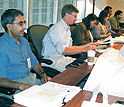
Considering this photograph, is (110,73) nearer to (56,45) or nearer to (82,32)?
(56,45)

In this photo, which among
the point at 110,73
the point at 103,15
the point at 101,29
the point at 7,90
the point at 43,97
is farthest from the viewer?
the point at 103,15

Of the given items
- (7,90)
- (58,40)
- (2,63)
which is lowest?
(7,90)

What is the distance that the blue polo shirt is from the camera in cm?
183

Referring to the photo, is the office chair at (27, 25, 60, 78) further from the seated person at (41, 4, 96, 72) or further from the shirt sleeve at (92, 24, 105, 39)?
the shirt sleeve at (92, 24, 105, 39)

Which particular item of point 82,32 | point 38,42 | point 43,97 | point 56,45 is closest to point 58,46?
point 56,45

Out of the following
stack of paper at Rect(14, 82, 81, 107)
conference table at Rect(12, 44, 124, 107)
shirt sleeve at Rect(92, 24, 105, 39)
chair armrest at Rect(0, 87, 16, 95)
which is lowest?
chair armrest at Rect(0, 87, 16, 95)

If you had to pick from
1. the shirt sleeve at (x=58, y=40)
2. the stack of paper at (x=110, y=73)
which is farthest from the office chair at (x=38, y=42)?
the stack of paper at (x=110, y=73)

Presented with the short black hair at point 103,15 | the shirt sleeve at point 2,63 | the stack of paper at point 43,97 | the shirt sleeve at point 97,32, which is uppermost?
the short black hair at point 103,15

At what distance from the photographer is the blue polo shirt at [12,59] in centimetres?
183

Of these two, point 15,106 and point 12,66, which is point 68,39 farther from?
point 15,106

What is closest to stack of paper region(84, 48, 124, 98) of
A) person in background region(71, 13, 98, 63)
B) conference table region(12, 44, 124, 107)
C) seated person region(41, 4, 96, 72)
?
conference table region(12, 44, 124, 107)

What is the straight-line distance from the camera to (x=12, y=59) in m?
1.93

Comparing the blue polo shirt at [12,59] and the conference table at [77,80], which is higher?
the blue polo shirt at [12,59]

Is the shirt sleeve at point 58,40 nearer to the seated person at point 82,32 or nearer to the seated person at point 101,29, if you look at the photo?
the seated person at point 82,32
